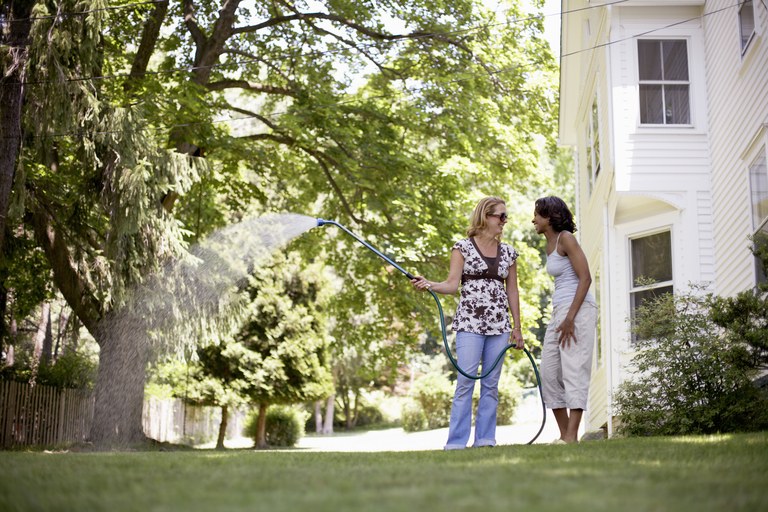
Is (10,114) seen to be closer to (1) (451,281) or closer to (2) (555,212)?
(1) (451,281)

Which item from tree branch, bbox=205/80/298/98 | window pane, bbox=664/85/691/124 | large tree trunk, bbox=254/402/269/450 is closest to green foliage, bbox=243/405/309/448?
large tree trunk, bbox=254/402/269/450

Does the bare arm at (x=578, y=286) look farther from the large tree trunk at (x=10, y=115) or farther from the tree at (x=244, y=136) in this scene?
the large tree trunk at (x=10, y=115)

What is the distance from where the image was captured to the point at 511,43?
1866cm

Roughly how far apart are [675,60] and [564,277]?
7.28m

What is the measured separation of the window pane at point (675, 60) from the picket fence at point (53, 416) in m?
12.5

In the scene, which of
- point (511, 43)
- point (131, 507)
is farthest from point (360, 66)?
point (131, 507)

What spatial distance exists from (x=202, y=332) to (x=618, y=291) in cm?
873

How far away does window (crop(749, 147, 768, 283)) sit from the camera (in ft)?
34.2

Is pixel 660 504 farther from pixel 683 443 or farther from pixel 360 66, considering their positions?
pixel 360 66

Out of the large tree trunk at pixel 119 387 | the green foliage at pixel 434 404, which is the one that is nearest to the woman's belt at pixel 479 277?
the large tree trunk at pixel 119 387

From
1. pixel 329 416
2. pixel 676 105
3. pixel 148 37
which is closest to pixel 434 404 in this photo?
pixel 329 416

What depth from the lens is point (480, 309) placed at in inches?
282

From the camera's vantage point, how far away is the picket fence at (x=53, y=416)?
16594mm

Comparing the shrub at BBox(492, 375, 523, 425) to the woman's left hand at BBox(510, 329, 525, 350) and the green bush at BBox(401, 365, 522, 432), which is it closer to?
the green bush at BBox(401, 365, 522, 432)
